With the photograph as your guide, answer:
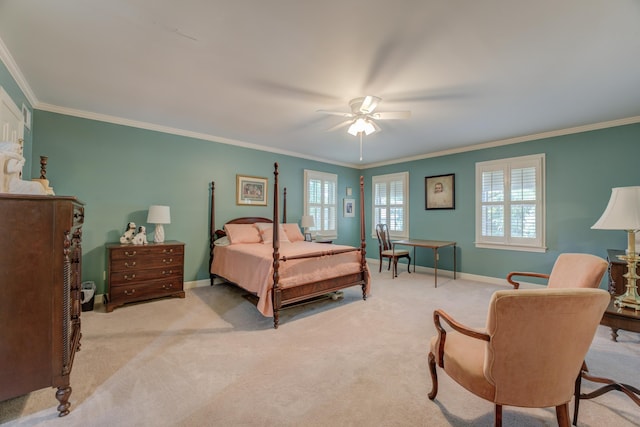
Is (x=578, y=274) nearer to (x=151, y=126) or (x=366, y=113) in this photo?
(x=366, y=113)

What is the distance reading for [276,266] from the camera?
3.05 meters

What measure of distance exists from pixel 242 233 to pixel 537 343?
3987 mm

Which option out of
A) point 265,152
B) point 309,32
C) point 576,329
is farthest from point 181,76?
point 576,329

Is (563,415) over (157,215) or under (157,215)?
under

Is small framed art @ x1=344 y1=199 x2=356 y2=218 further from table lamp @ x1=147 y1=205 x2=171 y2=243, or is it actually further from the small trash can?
the small trash can

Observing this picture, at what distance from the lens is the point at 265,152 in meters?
5.38

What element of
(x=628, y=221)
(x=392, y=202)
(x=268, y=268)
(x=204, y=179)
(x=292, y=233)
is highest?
(x=204, y=179)

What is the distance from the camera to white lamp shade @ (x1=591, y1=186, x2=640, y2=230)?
1886 mm

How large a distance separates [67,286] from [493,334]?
2.46m

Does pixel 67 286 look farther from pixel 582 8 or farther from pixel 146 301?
pixel 582 8

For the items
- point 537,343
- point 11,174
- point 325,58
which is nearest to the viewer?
point 537,343

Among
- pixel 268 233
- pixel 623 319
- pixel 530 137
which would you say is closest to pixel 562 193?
pixel 530 137

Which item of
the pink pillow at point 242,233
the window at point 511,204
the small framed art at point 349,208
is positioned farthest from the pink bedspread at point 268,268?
the small framed art at point 349,208

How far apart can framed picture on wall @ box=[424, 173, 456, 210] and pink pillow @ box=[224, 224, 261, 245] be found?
359cm
